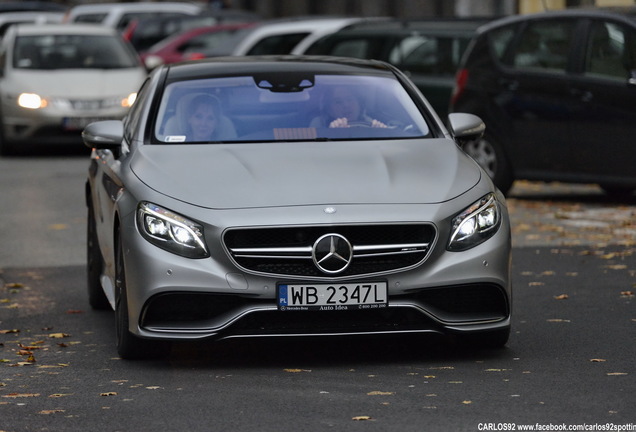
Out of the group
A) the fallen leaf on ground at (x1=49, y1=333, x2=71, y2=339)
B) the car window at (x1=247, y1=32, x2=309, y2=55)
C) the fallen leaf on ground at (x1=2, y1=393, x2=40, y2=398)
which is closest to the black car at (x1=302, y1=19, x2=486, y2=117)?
the car window at (x1=247, y1=32, x2=309, y2=55)

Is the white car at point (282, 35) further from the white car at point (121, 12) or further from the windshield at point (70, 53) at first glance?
the white car at point (121, 12)

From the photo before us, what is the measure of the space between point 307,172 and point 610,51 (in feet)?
25.1

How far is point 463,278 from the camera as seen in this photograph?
7.40 m

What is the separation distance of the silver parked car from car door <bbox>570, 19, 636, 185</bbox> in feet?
21.4

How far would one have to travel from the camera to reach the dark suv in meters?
14.6

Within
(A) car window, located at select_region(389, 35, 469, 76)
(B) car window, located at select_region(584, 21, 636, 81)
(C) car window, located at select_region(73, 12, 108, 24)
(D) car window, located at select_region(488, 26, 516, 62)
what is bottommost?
(C) car window, located at select_region(73, 12, 108, 24)

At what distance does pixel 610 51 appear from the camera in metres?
14.8

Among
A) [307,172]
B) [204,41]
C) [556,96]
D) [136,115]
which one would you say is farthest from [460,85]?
[204,41]

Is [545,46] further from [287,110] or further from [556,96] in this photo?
[287,110]

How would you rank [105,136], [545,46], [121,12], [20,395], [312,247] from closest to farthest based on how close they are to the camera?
[20,395] → [312,247] → [105,136] → [545,46] → [121,12]

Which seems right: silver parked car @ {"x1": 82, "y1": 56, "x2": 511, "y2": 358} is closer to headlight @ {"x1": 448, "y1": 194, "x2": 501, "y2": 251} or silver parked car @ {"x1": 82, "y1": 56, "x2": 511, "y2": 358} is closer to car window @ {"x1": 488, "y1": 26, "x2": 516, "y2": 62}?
headlight @ {"x1": 448, "y1": 194, "x2": 501, "y2": 251}

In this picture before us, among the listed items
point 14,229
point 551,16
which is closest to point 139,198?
point 14,229

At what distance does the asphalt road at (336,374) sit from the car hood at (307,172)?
784mm

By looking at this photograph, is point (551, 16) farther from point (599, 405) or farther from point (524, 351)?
point (599, 405)
